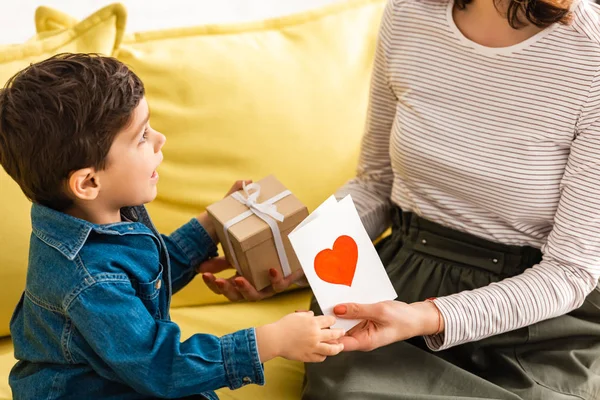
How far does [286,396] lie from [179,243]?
308 mm

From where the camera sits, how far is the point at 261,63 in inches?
59.9

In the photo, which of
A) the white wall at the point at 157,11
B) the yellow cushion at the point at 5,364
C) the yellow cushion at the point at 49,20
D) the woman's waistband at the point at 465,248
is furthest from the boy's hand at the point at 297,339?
the white wall at the point at 157,11

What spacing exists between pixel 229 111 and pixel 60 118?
548 millimetres

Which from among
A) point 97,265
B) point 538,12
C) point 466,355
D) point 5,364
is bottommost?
point 5,364

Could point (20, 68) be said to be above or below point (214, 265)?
above

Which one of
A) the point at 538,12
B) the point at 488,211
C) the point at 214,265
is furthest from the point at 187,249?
the point at 538,12

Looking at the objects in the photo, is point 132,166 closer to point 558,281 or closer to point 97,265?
point 97,265

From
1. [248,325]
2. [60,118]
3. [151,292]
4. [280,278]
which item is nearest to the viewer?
[60,118]

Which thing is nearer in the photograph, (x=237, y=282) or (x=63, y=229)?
(x=63, y=229)

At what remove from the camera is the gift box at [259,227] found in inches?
47.4

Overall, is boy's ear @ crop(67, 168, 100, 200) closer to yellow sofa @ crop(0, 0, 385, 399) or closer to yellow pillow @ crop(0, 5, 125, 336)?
yellow pillow @ crop(0, 5, 125, 336)

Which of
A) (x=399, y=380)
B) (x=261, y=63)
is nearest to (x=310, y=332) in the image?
(x=399, y=380)

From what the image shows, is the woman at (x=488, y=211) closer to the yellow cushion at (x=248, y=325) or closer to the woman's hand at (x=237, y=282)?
the woman's hand at (x=237, y=282)

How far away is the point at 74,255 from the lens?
0.98 meters
